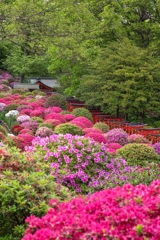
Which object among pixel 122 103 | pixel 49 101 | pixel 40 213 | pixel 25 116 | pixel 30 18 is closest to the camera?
pixel 40 213

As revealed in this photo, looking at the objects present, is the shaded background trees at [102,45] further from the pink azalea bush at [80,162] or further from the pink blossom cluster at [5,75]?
the pink blossom cluster at [5,75]

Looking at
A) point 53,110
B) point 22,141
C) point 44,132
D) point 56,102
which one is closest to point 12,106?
point 56,102

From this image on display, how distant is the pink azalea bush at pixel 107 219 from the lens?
3.57 metres

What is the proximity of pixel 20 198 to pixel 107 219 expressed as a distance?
1.71 meters

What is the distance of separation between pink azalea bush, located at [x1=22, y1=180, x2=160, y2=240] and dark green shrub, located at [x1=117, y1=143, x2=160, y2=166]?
275 inches

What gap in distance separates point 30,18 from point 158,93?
10.6 m

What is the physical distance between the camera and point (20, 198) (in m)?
5.17

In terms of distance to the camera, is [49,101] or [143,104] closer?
[143,104]

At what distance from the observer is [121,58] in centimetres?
2355

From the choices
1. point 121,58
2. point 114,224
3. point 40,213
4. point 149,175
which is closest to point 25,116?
point 121,58

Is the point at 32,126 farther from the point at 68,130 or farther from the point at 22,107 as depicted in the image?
the point at 22,107

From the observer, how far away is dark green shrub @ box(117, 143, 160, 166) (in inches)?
442

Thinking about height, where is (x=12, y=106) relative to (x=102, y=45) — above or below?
below

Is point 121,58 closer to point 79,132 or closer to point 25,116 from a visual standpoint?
point 25,116
